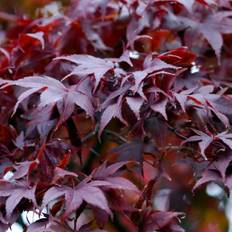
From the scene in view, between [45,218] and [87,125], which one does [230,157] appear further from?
[87,125]

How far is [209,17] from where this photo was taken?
1.41 meters

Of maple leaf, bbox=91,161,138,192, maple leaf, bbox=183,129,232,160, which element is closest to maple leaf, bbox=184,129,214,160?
maple leaf, bbox=183,129,232,160

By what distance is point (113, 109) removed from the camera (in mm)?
1084

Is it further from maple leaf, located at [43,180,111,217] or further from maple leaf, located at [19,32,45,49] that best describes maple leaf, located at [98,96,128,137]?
maple leaf, located at [19,32,45,49]

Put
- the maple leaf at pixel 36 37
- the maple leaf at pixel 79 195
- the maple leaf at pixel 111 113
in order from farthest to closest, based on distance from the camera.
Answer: the maple leaf at pixel 36 37 → the maple leaf at pixel 111 113 → the maple leaf at pixel 79 195

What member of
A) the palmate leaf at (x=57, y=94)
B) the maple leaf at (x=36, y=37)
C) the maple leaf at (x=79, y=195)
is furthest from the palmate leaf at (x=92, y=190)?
the maple leaf at (x=36, y=37)

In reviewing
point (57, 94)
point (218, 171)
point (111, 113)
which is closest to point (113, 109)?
point (111, 113)

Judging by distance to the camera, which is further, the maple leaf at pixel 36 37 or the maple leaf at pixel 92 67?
the maple leaf at pixel 36 37

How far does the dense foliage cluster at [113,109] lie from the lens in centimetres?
105

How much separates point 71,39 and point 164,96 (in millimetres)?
442

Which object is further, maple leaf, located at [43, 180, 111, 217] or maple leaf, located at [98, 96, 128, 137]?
maple leaf, located at [98, 96, 128, 137]

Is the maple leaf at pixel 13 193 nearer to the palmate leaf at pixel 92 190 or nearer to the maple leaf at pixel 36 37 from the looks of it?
the palmate leaf at pixel 92 190

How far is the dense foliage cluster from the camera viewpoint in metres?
1.05

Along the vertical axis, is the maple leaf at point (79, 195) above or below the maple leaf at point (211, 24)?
below
